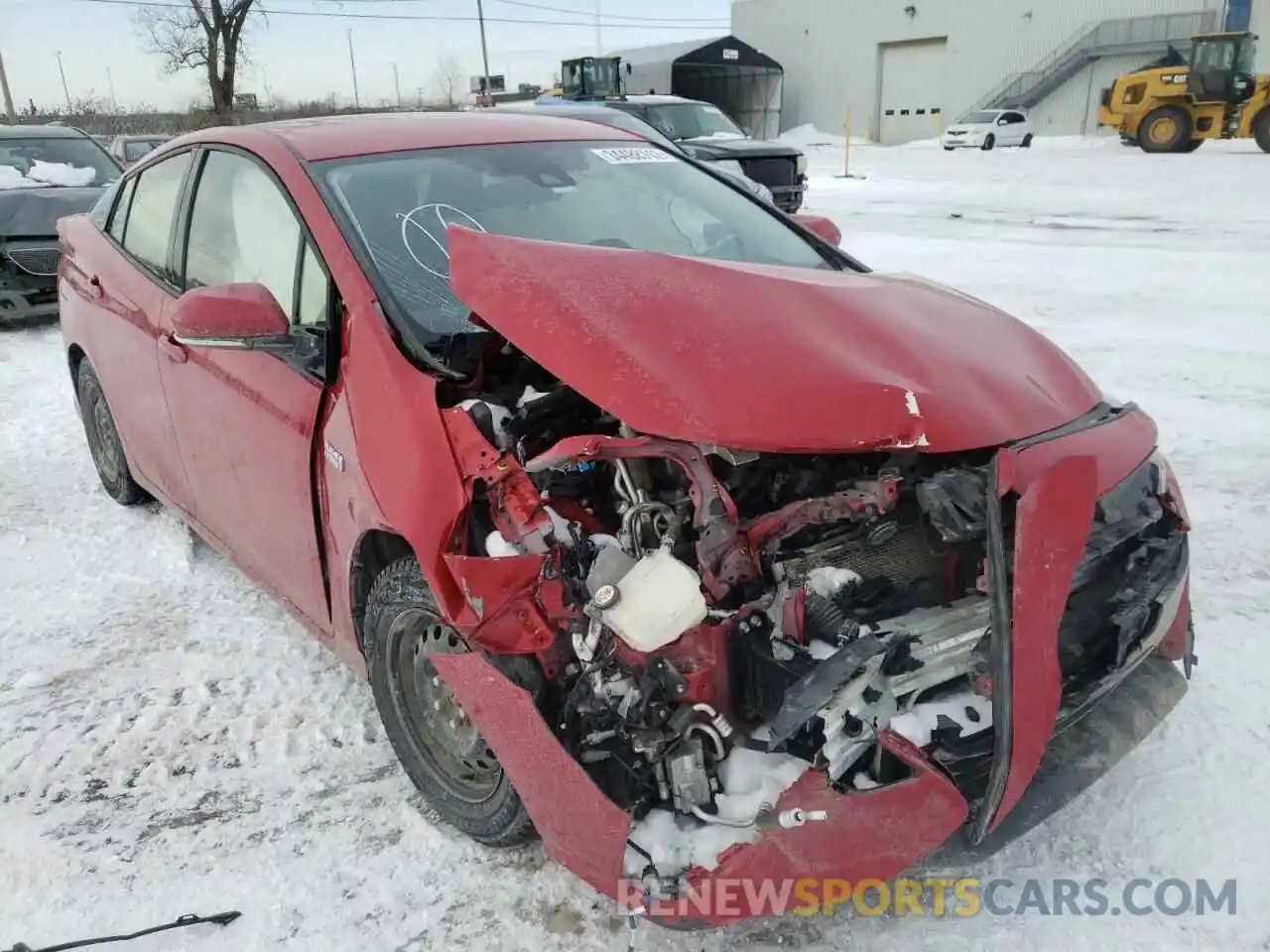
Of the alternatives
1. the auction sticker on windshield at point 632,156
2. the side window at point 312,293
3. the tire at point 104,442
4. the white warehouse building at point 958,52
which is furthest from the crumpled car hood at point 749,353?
the white warehouse building at point 958,52

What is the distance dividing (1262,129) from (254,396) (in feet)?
83.9

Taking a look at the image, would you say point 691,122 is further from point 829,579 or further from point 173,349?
point 829,579

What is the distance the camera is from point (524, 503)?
6.61 ft

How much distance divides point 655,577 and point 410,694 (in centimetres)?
89

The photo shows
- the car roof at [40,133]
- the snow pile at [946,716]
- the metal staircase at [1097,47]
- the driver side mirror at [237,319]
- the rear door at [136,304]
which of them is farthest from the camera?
the metal staircase at [1097,47]

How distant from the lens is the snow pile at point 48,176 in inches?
350

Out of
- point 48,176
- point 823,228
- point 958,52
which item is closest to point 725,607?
point 823,228

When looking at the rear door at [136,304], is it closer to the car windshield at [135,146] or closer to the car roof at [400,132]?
the car roof at [400,132]

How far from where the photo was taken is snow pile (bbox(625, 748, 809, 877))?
1755 mm

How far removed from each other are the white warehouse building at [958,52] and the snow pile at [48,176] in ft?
116

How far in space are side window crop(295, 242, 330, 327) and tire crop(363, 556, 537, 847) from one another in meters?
0.74

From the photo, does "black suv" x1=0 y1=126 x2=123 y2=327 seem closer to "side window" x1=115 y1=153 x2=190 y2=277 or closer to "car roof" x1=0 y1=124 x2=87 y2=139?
"car roof" x1=0 y1=124 x2=87 y2=139

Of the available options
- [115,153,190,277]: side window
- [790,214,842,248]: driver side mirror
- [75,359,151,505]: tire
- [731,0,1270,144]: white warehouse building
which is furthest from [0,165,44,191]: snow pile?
[731,0,1270,144]: white warehouse building

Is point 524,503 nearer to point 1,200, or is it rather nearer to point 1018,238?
point 1,200
